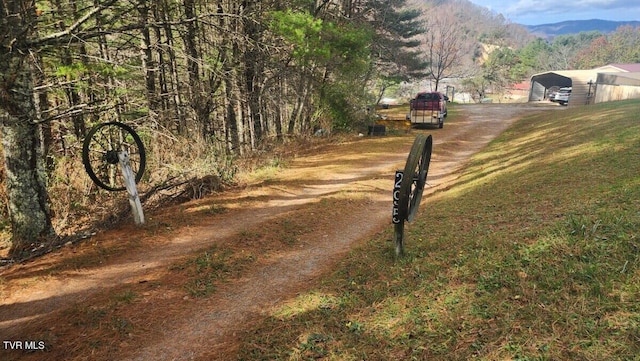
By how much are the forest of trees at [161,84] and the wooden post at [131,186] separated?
98 cm

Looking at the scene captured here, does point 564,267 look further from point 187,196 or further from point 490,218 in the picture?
point 187,196

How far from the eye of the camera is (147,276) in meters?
5.45

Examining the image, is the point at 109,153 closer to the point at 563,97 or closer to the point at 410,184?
the point at 410,184

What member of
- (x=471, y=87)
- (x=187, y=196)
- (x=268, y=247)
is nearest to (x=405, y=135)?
(x=187, y=196)

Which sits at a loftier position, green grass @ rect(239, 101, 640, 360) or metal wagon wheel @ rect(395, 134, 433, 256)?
metal wagon wheel @ rect(395, 134, 433, 256)

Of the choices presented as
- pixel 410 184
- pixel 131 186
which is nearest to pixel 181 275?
pixel 131 186

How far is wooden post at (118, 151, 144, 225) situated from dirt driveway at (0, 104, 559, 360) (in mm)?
287

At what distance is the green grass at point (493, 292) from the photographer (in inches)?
126

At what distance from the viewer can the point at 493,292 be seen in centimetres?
394

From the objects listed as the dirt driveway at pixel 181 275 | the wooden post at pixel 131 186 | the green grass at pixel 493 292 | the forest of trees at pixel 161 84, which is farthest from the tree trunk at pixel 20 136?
the green grass at pixel 493 292

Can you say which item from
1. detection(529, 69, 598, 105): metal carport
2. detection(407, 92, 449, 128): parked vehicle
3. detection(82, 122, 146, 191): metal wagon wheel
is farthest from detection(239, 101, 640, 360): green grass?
detection(529, 69, 598, 105): metal carport

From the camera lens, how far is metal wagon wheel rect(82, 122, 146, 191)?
6.82 m

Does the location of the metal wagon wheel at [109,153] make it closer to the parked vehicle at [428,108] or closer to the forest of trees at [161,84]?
the forest of trees at [161,84]

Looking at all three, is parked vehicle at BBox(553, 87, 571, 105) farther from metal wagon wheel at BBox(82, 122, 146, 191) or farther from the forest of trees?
metal wagon wheel at BBox(82, 122, 146, 191)
